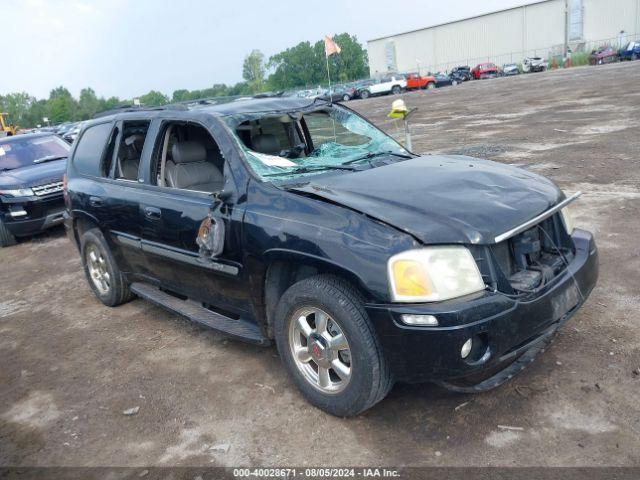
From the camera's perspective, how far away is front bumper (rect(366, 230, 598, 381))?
2.75 m

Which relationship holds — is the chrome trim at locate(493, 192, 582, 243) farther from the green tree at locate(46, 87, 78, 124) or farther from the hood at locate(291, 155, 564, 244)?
the green tree at locate(46, 87, 78, 124)

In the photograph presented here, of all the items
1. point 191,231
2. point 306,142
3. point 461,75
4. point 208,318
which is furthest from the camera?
point 461,75

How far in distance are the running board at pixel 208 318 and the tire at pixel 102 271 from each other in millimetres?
428

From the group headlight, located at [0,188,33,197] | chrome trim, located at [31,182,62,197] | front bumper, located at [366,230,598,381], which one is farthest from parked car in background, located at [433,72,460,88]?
front bumper, located at [366,230,598,381]

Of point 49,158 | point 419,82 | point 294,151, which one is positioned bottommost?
point 419,82

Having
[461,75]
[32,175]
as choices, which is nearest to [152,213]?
[32,175]

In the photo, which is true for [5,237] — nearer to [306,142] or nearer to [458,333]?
[306,142]

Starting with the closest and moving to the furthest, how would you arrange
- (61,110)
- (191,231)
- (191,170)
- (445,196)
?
(445,196)
(191,231)
(191,170)
(61,110)

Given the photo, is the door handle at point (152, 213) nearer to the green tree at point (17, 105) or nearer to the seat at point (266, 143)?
the seat at point (266, 143)

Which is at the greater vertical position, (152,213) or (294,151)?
(294,151)

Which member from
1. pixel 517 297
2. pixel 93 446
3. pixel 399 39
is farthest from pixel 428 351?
pixel 399 39

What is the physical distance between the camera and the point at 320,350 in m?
3.21

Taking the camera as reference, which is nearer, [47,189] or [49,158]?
[47,189]

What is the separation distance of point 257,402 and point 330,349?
730mm
